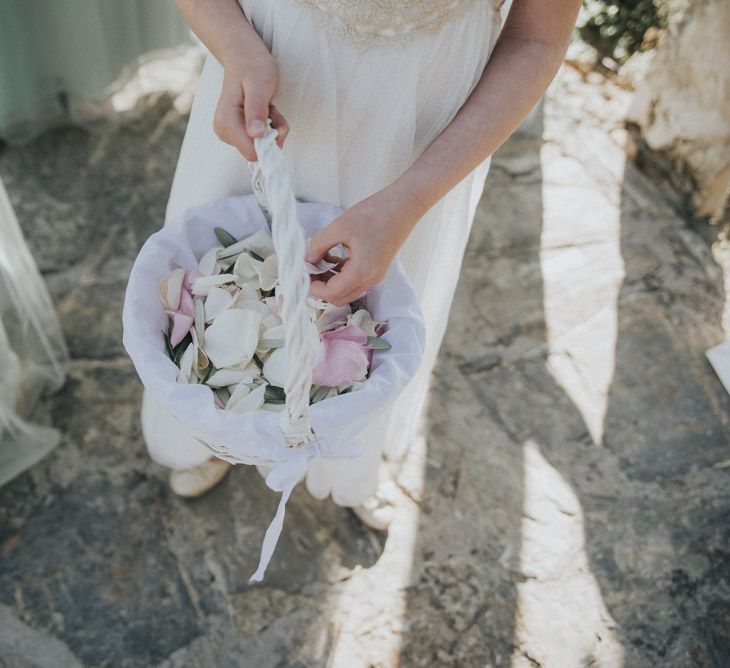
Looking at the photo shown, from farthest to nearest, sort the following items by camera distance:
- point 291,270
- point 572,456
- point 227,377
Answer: point 572,456, point 227,377, point 291,270

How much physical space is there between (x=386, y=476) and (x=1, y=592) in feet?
2.89

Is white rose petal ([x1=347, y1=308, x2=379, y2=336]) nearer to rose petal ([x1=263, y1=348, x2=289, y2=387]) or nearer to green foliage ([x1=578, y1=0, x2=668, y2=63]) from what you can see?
rose petal ([x1=263, y1=348, x2=289, y2=387])

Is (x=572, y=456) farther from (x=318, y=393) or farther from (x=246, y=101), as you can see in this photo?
(x=246, y=101)

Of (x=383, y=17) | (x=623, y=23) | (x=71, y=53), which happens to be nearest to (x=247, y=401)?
(x=383, y=17)

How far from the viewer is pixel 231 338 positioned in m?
0.99

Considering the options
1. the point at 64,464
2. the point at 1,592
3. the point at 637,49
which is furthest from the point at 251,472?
the point at 637,49

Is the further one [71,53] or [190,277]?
[71,53]

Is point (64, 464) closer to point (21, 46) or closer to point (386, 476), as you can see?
point (386, 476)

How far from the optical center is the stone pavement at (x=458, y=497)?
1.58m

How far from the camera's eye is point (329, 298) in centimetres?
95

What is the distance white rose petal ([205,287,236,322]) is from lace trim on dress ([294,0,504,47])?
0.38 m

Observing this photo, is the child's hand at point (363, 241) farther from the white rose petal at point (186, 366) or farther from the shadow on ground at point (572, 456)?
the shadow on ground at point (572, 456)

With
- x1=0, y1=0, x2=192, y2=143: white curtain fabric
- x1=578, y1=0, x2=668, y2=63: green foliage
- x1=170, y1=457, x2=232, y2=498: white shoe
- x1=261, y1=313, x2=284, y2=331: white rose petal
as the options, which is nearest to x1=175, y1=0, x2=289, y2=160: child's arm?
x1=261, y1=313, x2=284, y2=331: white rose petal

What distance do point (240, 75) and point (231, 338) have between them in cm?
34
